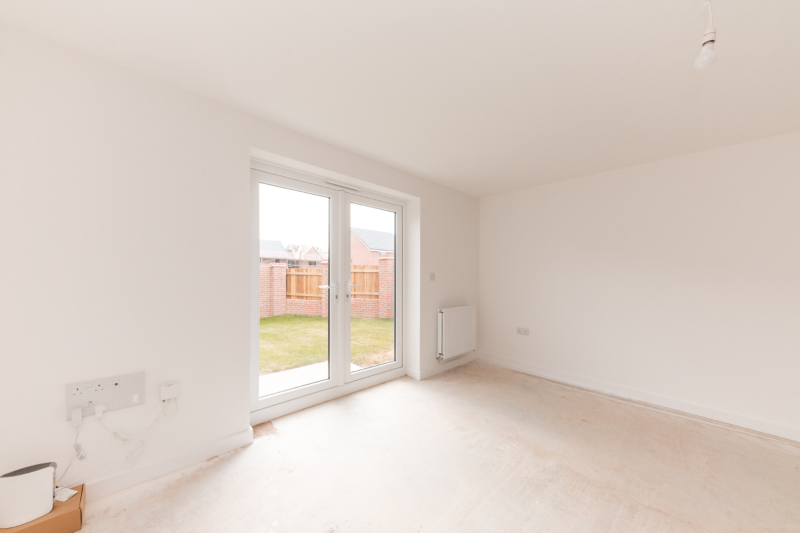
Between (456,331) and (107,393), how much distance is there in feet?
11.0

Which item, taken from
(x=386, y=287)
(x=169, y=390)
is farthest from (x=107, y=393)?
(x=386, y=287)

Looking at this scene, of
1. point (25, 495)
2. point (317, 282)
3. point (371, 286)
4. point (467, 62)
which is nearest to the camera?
point (25, 495)

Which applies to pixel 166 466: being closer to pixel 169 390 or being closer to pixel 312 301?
pixel 169 390

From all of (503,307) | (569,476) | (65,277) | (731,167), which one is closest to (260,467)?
(65,277)

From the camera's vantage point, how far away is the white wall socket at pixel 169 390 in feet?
6.21

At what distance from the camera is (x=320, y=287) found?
10.0ft

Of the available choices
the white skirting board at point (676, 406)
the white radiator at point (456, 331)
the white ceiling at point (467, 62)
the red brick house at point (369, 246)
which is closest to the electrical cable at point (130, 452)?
the red brick house at point (369, 246)

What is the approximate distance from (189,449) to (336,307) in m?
1.57

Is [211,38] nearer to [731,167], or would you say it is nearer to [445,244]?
[445,244]

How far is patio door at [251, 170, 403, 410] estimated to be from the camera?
8.71 ft

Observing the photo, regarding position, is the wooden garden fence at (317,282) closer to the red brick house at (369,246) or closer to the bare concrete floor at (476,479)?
the red brick house at (369,246)

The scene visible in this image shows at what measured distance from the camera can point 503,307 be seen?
4.29 m

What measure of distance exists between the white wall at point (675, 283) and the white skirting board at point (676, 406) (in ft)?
0.04

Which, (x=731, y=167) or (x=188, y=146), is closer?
(x=188, y=146)
